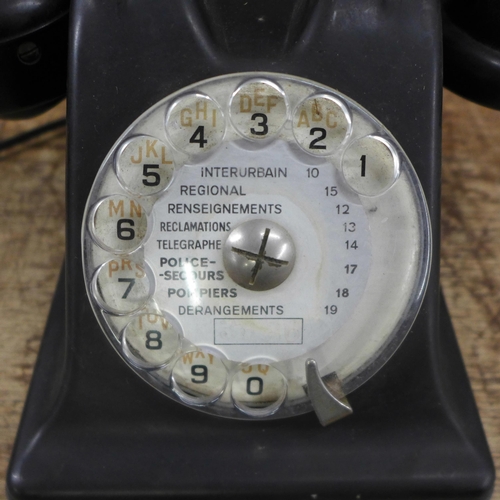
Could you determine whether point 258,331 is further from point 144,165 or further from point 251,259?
point 144,165

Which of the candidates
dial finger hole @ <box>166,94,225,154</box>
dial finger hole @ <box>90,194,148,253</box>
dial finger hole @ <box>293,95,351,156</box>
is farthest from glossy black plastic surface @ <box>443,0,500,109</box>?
dial finger hole @ <box>90,194,148,253</box>

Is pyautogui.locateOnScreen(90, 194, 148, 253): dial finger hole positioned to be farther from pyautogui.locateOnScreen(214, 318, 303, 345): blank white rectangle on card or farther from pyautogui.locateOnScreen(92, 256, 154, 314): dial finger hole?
pyautogui.locateOnScreen(214, 318, 303, 345): blank white rectangle on card

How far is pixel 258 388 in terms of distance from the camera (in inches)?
29.6

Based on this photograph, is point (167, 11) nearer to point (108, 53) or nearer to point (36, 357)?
point (108, 53)

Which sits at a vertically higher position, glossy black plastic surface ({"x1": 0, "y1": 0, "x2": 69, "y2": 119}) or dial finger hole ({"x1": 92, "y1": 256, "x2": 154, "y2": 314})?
glossy black plastic surface ({"x1": 0, "y1": 0, "x2": 69, "y2": 119})

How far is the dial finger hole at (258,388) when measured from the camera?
75 cm

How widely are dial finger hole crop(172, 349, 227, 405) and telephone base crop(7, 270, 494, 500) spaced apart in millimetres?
22

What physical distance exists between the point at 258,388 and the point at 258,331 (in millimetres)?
63

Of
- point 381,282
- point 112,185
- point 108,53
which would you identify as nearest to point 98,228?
point 112,185

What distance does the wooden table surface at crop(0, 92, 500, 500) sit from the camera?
35.0 inches

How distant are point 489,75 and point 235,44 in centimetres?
30

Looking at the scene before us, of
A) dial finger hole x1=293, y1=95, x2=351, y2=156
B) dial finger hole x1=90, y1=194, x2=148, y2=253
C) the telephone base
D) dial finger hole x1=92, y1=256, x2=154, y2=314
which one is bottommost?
the telephone base

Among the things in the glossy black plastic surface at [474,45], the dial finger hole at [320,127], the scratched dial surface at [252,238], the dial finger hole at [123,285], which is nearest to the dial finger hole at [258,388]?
the scratched dial surface at [252,238]

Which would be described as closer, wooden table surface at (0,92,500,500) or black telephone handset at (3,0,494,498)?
black telephone handset at (3,0,494,498)
